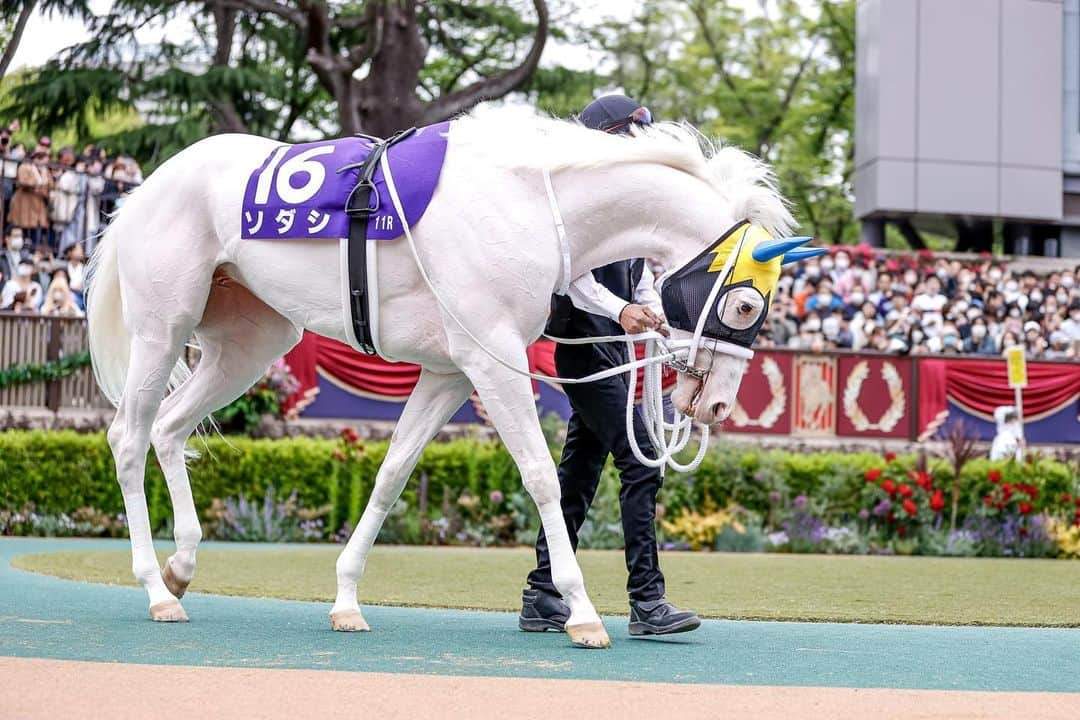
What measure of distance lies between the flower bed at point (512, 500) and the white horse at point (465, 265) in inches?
310

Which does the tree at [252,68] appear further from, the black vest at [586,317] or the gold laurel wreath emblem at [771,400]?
the black vest at [586,317]

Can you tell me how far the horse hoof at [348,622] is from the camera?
5711 mm

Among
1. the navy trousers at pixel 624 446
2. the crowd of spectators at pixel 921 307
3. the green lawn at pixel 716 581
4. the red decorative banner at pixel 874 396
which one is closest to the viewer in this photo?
the navy trousers at pixel 624 446

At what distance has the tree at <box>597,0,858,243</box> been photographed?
3500 cm

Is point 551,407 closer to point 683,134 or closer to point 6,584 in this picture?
point 6,584

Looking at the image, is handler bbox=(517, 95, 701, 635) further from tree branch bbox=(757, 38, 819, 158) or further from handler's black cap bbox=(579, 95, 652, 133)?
tree branch bbox=(757, 38, 819, 158)

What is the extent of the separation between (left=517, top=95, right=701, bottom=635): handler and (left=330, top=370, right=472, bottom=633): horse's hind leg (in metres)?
0.50

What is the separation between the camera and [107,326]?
691 centimetres

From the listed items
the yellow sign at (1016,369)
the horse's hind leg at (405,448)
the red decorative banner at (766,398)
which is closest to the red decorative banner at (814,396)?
the red decorative banner at (766,398)

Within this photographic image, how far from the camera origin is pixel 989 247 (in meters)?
29.6

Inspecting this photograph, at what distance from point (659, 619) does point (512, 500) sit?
359 inches

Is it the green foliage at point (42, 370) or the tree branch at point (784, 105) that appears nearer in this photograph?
the green foliage at point (42, 370)

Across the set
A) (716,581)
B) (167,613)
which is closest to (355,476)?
(716,581)

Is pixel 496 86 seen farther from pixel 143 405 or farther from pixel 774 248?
pixel 774 248
